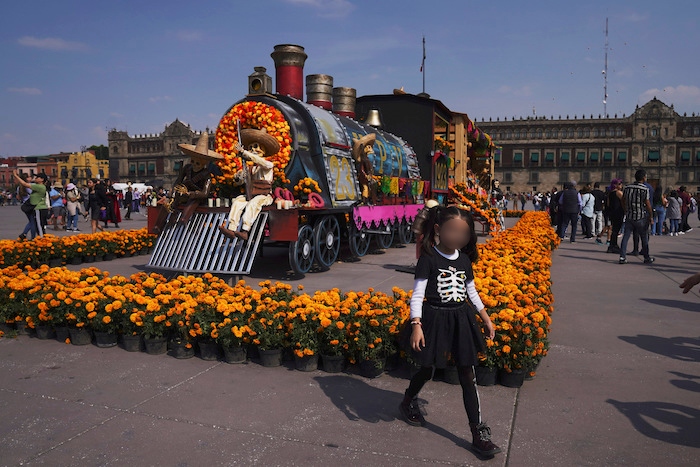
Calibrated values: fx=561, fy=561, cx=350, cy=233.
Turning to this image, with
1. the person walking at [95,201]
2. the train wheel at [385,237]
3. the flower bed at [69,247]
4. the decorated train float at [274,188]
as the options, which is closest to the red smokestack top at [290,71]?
the decorated train float at [274,188]

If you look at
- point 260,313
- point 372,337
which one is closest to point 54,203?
point 260,313

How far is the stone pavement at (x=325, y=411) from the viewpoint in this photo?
3.27 meters

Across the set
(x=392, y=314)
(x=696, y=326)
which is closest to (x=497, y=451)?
(x=392, y=314)

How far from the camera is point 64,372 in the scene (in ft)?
15.3

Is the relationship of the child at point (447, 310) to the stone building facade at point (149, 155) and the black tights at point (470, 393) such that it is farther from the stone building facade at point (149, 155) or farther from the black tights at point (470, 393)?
the stone building facade at point (149, 155)

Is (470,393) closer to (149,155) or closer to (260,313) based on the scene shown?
(260,313)

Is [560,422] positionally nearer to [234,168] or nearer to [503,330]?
[503,330]

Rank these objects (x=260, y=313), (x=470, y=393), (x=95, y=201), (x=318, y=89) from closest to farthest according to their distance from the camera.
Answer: (x=470, y=393)
(x=260, y=313)
(x=318, y=89)
(x=95, y=201)

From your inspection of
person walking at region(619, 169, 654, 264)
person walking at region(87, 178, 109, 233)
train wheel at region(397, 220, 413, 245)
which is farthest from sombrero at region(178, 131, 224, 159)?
person walking at region(87, 178, 109, 233)

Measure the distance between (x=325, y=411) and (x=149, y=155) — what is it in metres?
102

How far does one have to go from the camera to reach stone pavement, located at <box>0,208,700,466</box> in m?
3.27

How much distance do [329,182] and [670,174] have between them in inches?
3463

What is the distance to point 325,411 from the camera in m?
→ 3.90

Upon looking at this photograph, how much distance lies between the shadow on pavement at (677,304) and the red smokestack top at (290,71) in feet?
23.9
